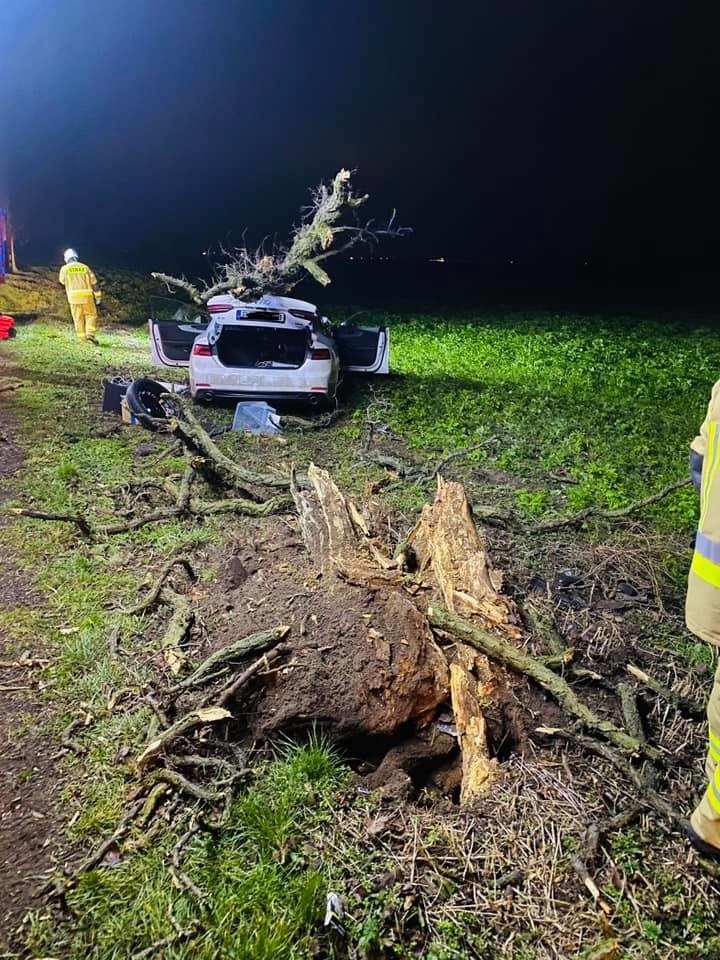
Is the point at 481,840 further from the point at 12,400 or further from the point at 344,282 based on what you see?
the point at 344,282

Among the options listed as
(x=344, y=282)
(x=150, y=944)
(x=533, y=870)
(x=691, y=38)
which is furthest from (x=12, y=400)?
(x=691, y=38)

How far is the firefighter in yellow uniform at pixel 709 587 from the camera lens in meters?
1.78

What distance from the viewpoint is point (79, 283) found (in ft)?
22.5

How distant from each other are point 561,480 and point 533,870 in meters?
3.16

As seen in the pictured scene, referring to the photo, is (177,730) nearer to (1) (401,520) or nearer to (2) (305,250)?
(1) (401,520)

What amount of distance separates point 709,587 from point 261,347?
482 centimetres

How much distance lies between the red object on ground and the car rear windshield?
8.21 feet

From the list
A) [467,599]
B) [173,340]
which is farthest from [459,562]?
[173,340]

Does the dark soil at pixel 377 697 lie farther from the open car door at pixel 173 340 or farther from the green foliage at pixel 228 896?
the open car door at pixel 173 340

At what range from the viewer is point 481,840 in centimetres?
199

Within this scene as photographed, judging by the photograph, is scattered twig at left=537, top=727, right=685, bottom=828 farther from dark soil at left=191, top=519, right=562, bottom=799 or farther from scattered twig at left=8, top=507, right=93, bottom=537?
scattered twig at left=8, top=507, right=93, bottom=537

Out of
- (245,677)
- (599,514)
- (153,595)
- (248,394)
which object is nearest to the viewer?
(245,677)

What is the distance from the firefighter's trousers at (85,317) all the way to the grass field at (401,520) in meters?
0.15

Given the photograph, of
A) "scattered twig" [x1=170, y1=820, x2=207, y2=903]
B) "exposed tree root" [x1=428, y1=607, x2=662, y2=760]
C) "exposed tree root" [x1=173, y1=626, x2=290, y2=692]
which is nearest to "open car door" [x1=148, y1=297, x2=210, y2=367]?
"exposed tree root" [x1=173, y1=626, x2=290, y2=692]
